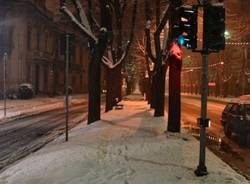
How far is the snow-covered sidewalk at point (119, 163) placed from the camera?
975 cm

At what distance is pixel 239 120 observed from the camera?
18.1 meters

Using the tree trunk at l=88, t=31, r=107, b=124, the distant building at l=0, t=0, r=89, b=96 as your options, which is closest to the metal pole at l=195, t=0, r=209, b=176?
the tree trunk at l=88, t=31, r=107, b=124

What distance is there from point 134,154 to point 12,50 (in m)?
40.5

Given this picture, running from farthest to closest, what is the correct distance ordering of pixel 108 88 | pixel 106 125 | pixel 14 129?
1. pixel 108 88
2. pixel 14 129
3. pixel 106 125

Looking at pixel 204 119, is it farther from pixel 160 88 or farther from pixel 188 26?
pixel 160 88

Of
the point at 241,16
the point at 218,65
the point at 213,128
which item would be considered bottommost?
the point at 213,128

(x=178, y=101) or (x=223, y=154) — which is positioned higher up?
(x=178, y=101)

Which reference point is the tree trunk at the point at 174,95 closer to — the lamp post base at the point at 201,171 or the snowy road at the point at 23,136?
the snowy road at the point at 23,136

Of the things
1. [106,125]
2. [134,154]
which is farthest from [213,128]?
[134,154]

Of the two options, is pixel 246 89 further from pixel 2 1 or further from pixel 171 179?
pixel 171 179

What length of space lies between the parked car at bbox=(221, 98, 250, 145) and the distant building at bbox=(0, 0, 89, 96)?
24210 millimetres

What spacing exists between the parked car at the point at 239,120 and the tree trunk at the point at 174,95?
Answer: 7.00ft

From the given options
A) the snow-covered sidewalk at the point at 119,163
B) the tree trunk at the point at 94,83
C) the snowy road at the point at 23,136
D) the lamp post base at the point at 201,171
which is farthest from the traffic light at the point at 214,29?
the tree trunk at the point at 94,83

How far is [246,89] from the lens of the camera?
222ft
